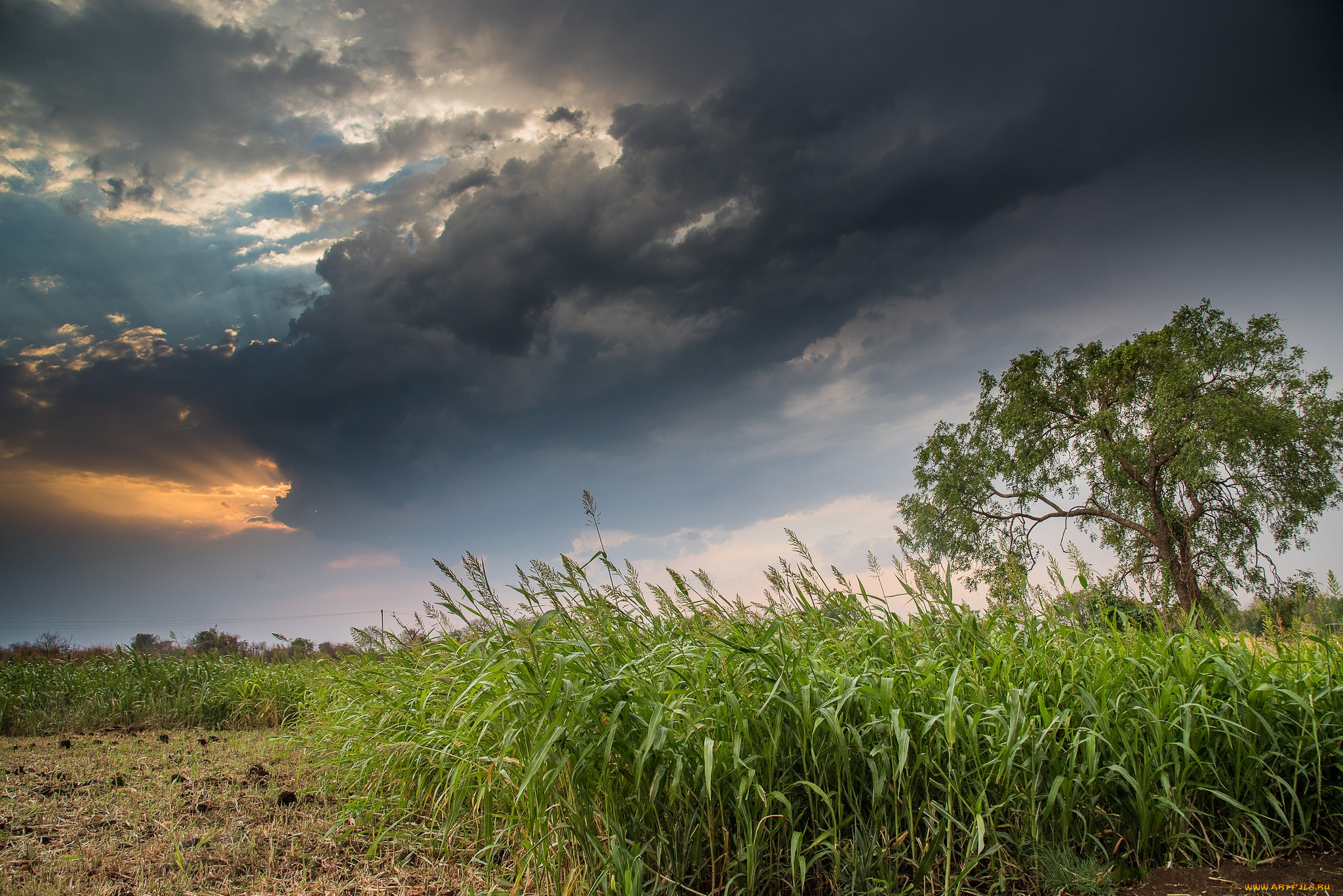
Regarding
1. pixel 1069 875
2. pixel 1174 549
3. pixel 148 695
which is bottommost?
pixel 1069 875

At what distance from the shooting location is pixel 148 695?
838cm

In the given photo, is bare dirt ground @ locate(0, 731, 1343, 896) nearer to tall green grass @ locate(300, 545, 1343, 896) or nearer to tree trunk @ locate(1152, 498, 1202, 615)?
tall green grass @ locate(300, 545, 1343, 896)

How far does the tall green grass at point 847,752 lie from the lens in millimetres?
2352

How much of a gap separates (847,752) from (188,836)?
3635 mm

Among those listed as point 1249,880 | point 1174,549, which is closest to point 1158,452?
point 1174,549

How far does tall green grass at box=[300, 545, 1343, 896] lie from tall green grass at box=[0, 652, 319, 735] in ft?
18.9

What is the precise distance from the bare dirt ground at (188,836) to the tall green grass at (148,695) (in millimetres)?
2362

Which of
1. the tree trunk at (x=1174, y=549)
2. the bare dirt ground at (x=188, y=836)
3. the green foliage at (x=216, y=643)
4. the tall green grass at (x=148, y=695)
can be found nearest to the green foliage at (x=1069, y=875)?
the bare dirt ground at (x=188, y=836)

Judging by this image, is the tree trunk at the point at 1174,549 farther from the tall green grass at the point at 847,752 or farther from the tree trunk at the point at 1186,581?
the tall green grass at the point at 847,752

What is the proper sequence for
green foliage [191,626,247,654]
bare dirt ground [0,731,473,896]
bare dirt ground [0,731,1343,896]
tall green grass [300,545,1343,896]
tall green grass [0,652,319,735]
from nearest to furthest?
tall green grass [300,545,1343,896] < bare dirt ground [0,731,1343,896] < bare dirt ground [0,731,473,896] < tall green grass [0,652,319,735] < green foliage [191,626,247,654]

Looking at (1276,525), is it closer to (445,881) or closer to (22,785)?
(445,881)

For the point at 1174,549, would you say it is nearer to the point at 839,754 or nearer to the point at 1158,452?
the point at 1158,452

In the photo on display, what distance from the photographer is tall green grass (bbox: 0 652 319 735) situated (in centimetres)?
792

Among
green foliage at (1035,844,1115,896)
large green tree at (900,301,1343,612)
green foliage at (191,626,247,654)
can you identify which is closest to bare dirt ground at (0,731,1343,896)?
green foliage at (1035,844,1115,896)
